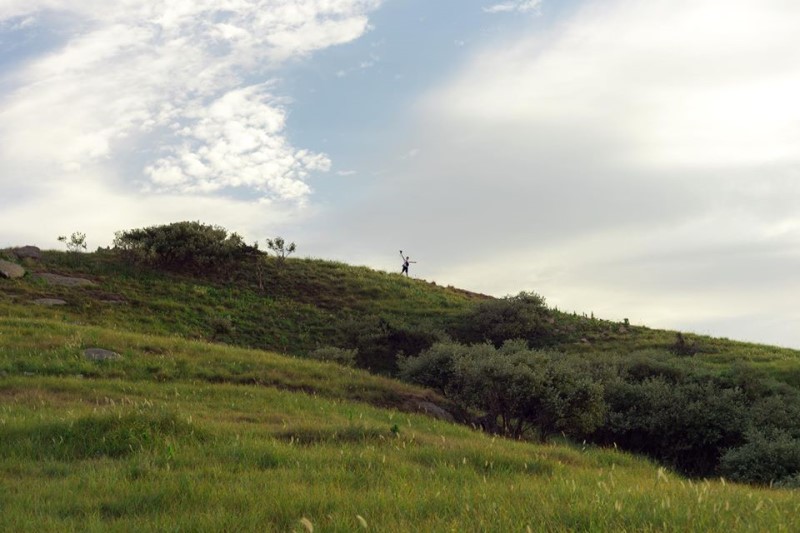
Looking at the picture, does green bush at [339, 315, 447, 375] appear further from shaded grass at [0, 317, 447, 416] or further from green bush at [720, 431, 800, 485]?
green bush at [720, 431, 800, 485]

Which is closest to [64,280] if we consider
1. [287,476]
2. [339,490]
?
[287,476]

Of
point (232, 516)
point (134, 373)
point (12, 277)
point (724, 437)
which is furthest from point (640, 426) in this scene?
point (12, 277)

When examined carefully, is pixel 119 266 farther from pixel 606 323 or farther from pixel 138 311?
pixel 606 323

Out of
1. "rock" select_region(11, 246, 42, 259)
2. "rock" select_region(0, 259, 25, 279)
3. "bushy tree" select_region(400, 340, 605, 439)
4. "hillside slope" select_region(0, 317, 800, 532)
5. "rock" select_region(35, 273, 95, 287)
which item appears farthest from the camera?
"rock" select_region(11, 246, 42, 259)

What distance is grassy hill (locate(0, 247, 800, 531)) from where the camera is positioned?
530cm

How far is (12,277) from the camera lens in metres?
33.6

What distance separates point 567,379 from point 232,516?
14339 mm

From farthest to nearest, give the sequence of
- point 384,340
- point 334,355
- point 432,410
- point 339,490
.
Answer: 1. point 384,340
2. point 334,355
3. point 432,410
4. point 339,490

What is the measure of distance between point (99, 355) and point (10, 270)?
19258mm

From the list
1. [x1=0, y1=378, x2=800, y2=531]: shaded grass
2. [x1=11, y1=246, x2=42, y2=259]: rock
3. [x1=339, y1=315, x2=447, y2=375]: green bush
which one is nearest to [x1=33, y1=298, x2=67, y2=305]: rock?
[x1=11, y1=246, x2=42, y2=259]: rock

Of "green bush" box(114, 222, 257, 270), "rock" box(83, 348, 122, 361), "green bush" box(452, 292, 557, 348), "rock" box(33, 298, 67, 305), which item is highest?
"green bush" box(114, 222, 257, 270)

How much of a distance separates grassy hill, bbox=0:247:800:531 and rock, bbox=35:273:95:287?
6.50 meters

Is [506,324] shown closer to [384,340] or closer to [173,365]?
[384,340]

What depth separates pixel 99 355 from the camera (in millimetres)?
18938
